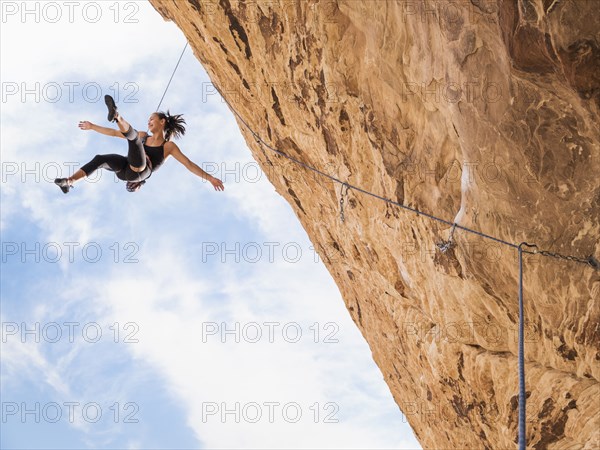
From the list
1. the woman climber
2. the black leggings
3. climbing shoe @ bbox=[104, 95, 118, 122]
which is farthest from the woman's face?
climbing shoe @ bbox=[104, 95, 118, 122]

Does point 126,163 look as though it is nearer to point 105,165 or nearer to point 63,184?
point 105,165

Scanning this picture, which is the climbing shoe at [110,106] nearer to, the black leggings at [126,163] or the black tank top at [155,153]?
the black leggings at [126,163]

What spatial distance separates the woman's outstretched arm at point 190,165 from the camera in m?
7.61

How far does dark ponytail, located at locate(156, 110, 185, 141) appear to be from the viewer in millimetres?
8383

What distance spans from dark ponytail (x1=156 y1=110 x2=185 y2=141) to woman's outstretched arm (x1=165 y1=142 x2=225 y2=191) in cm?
18

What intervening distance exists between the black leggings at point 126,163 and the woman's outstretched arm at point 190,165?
352mm

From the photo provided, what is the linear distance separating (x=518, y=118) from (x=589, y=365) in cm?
209

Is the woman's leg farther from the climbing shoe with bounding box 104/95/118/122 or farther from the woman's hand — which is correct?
the climbing shoe with bounding box 104/95/118/122

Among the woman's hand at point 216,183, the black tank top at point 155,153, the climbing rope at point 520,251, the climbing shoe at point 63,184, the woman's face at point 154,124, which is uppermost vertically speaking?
the woman's face at point 154,124

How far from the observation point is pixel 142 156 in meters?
7.81

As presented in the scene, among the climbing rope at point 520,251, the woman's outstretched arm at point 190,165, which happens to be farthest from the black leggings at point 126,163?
the climbing rope at point 520,251

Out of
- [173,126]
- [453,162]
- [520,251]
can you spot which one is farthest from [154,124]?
[520,251]

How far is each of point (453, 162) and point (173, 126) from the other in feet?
11.8

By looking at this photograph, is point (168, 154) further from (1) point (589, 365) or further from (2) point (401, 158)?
(1) point (589, 365)
